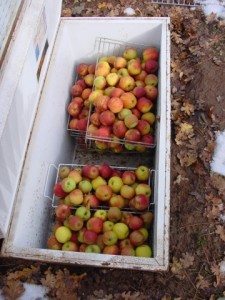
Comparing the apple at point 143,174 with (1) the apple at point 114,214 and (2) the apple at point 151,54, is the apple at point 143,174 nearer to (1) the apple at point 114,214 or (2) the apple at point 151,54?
(1) the apple at point 114,214

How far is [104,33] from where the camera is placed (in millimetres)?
3990

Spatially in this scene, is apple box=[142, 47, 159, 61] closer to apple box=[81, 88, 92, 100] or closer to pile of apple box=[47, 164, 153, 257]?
apple box=[81, 88, 92, 100]

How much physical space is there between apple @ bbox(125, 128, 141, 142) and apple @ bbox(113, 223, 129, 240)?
0.84m

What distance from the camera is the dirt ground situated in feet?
9.73

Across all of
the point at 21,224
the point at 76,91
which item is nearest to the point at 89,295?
the point at 21,224

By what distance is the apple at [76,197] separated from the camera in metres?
3.29

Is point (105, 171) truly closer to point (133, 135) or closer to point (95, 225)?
point (133, 135)

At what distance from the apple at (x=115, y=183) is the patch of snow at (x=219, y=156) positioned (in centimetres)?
91

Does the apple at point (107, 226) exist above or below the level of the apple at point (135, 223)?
below

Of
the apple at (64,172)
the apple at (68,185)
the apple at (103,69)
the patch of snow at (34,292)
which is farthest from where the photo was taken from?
the apple at (103,69)

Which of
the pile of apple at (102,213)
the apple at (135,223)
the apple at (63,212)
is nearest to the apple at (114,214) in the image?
the pile of apple at (102,213)

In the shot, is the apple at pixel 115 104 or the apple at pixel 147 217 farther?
the apple at pixel 115 104

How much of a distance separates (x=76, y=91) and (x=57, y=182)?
38.8 inches

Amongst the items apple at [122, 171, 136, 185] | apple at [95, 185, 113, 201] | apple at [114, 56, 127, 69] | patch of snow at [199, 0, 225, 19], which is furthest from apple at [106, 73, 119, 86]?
A: patch of snow at [199, 0, 225, 19]
